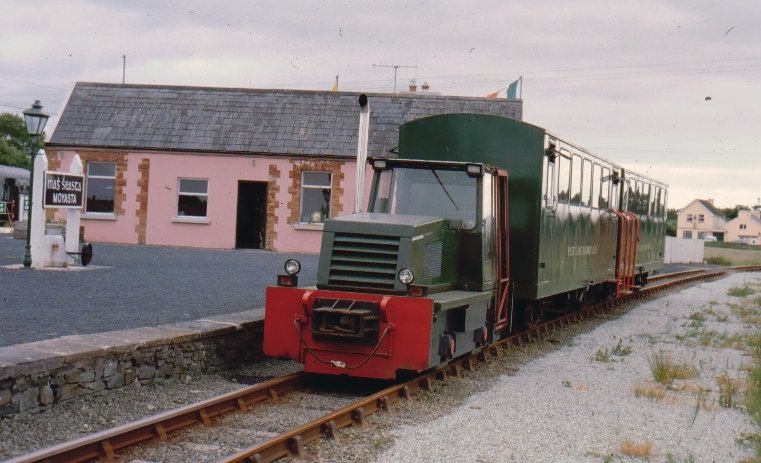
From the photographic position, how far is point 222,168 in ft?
98.1

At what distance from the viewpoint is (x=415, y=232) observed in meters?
9.20

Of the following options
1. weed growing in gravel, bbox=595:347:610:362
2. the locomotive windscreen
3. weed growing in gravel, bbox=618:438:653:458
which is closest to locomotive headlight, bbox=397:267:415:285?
the locomotive windscreen

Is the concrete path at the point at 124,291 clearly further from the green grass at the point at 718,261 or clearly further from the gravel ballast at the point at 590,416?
the green grass at the point at 718,261

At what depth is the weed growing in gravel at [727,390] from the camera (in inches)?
371

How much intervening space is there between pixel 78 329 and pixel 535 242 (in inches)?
221

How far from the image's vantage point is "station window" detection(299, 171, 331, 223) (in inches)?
1168

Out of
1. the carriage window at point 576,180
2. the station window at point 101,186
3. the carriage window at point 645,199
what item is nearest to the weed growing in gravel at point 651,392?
the carriage window at point 576,180

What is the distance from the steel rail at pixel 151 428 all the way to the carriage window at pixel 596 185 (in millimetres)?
8627

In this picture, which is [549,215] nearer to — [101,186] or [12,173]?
[101,186]

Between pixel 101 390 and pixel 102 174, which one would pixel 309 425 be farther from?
pixel 102 174

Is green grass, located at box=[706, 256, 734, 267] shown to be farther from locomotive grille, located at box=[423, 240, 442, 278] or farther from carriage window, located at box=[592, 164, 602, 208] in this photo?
locomotive grille, located at box=[423, 240, 442, 278]

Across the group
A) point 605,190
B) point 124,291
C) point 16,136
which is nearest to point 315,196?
point 605,190

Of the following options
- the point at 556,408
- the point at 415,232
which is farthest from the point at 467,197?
the point at 556,408

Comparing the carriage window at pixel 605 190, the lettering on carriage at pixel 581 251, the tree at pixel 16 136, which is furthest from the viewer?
the tree at pixel 16 136
